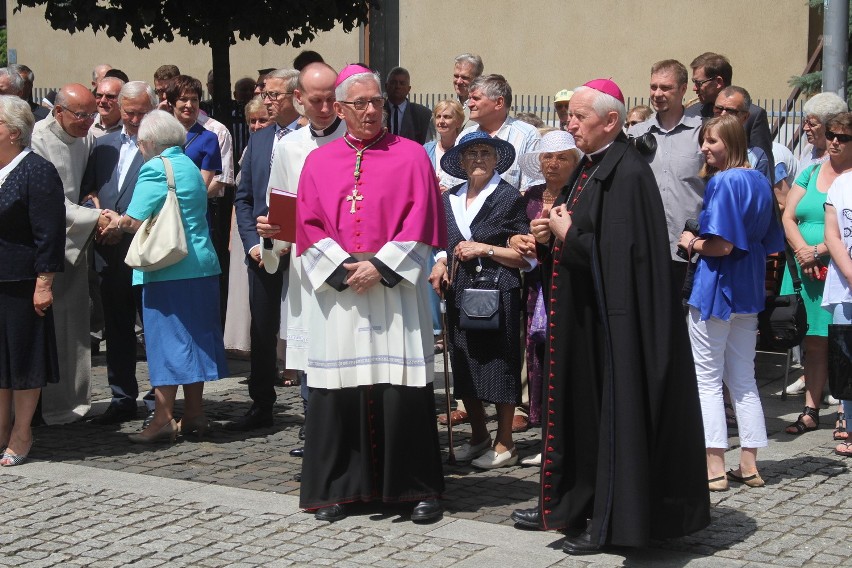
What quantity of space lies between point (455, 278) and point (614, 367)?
6.76 ft

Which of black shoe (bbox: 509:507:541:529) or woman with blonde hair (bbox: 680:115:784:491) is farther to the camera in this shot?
woman with blonde hair (bbox: 680:115:784:491)

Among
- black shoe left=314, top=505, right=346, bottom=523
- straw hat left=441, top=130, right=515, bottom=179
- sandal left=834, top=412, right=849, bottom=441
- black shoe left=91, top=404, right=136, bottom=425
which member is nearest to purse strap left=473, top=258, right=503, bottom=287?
straw hat left=441, top=130, right=515, bottom=179

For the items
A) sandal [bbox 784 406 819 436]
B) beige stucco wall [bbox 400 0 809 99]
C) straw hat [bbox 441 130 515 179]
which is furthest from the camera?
beige stucco wall [bbox 400 0 809 99]

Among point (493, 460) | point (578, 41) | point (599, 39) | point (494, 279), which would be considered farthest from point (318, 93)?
point (578, 41)

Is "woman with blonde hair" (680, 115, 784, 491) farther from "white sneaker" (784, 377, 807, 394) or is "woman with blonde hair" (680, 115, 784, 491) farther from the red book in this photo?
"white sneaker" (784, 377, 807, 394)

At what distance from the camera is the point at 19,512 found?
6504 millimetres

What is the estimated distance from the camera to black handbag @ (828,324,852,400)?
7523 millimetres

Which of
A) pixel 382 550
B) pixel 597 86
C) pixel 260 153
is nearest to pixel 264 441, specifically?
pixel 260 153

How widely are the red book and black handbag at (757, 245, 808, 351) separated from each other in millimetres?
2744

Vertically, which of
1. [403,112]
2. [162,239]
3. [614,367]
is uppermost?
[403,112]

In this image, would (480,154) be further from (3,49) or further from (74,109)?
(3,49)

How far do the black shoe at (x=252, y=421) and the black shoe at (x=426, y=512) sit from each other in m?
2.36

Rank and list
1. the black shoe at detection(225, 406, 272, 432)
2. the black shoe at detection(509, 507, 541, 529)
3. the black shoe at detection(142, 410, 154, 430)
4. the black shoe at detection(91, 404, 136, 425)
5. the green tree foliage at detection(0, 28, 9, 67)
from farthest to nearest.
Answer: the green tree foliage at detection(0, 28, 9, 67), the black shoe at detection(91, 404, 136, 425), the black shoe at detection(225, 406, 272, 432), the black shoe at detection(142, 410, 154, 430), the black shoe at detection(509, 507, 541, 529)

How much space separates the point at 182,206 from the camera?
313 inches
